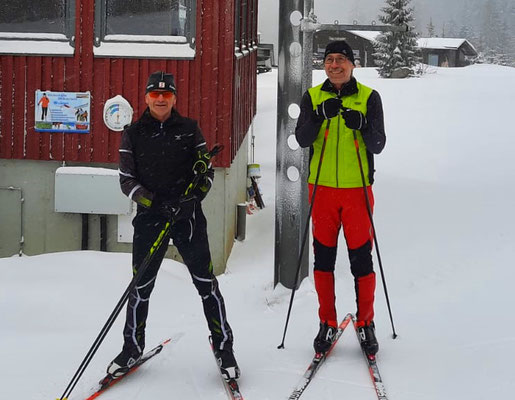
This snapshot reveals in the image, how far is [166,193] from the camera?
15.5ft

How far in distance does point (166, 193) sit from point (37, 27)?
388 cm

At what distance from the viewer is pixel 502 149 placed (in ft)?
57.0

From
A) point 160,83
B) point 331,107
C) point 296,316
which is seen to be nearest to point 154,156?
point 160,83

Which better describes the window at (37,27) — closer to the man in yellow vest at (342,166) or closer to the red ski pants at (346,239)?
the man in yellow vest at (342,166)

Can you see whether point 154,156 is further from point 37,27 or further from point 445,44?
point 445,44

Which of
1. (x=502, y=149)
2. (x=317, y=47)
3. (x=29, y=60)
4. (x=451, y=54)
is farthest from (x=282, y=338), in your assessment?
(x=451, y=54)

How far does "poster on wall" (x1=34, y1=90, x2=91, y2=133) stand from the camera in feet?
25.4

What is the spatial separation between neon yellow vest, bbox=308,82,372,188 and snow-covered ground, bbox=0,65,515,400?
3.99ft

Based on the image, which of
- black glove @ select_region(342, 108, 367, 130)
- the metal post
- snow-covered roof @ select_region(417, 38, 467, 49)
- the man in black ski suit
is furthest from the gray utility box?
snow-covered roof @ select_region(417, 38, 467, 49)

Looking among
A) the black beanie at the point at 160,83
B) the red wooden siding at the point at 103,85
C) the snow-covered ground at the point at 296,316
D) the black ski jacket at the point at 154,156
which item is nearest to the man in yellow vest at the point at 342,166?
the snow-covered ground at the point at 296,316

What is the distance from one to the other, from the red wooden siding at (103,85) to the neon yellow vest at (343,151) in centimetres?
257

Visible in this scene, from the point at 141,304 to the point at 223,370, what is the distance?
68 centimetres

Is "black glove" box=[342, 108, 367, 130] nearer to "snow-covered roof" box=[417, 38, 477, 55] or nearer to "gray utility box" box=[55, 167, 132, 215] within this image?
"gray utility box" box=[55, 167, 132, 215]

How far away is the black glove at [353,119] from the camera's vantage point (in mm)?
4895
